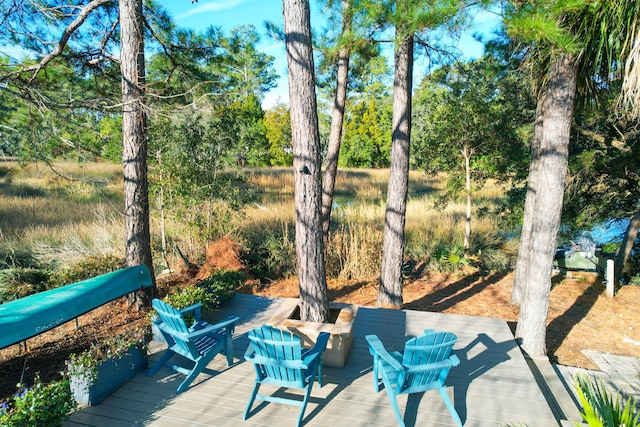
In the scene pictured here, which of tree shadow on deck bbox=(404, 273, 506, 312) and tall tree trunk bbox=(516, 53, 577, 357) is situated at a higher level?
tall tree trunk bbox=(516, 53, 577, 357)

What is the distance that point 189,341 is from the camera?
312 centimetres

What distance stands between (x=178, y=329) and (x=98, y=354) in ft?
1.98

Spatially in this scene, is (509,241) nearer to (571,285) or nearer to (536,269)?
(571,285)

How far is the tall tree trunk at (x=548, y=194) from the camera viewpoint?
12.8 ft

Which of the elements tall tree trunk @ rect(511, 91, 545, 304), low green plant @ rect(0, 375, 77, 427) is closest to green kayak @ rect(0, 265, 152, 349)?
low green plant @ rect(0, 375, 77, 427)

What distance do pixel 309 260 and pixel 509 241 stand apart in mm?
7170

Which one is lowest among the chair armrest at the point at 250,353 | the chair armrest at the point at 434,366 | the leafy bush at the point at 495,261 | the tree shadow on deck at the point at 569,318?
the tree shadow on deck at the point at 569,318

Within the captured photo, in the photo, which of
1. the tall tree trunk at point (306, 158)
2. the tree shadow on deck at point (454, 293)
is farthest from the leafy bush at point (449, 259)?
the tall tree trunk at point (306, 158)

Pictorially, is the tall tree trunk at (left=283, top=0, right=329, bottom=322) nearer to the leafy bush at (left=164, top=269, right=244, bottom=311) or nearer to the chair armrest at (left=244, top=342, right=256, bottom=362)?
the chair armrest at (left=244, top=342, right=256, bottom=362)

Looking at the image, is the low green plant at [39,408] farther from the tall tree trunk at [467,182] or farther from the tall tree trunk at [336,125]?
the tall tree trunk at [467,182]

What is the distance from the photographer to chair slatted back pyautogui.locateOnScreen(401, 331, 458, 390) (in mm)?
2742

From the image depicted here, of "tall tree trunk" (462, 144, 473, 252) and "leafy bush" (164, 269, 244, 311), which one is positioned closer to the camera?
"leafy bush" (164, 269, 244, 311)

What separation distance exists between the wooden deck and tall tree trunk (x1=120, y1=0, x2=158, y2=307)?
5.60 ft

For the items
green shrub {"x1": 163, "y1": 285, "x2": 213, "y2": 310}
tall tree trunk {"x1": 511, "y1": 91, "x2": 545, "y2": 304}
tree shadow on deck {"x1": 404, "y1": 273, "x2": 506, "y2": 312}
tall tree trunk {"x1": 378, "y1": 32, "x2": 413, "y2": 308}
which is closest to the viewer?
green shrub {"x1": 163, "y1": 285, "x2": 213, "y2": 310}
